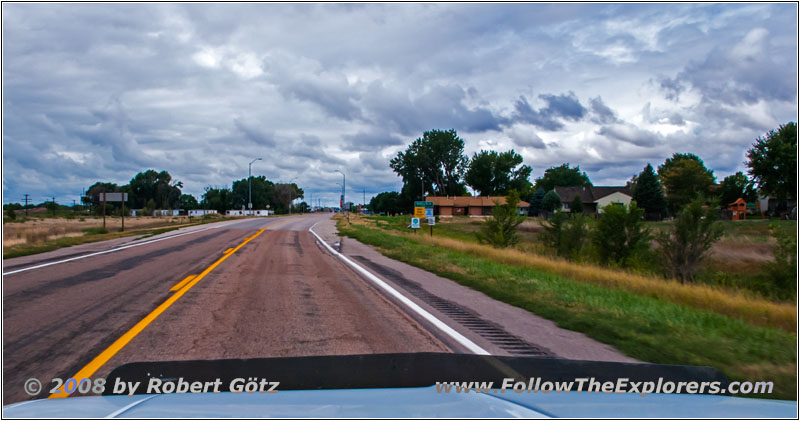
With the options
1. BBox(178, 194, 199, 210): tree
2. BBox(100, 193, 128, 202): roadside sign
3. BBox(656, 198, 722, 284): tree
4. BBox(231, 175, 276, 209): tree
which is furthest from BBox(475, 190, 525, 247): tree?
BBox(178, 194, 199, 210): tree

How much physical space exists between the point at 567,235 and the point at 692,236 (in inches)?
445

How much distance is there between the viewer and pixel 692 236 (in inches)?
986

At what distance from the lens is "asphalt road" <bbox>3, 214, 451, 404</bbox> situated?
567 centimetres

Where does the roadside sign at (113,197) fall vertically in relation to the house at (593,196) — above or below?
below

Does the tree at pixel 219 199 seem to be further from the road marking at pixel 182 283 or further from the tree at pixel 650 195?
the road marking at pixel 182 283

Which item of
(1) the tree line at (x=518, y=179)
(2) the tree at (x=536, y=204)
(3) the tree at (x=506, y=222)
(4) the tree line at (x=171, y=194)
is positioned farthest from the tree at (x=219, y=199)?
(3) the tree at (x=506, y=222)

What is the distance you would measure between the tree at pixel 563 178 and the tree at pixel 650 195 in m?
66.9

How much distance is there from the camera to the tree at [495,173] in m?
117

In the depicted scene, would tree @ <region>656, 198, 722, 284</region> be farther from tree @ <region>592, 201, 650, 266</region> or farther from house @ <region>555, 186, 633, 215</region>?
house @ <region>555, 186, 633, 215</region>

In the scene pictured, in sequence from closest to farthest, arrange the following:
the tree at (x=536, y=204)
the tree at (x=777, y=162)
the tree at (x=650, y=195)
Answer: the tree at (x=777, y=162)
the tree at (x=650, y=195)
the tree at (x=536, y=204)

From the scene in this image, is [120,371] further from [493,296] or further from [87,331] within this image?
[493,296]

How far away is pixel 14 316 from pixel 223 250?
13346 mm

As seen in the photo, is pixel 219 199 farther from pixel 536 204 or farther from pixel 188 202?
pixel 536 204

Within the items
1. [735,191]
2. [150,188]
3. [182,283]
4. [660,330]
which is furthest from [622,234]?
[150,188]
